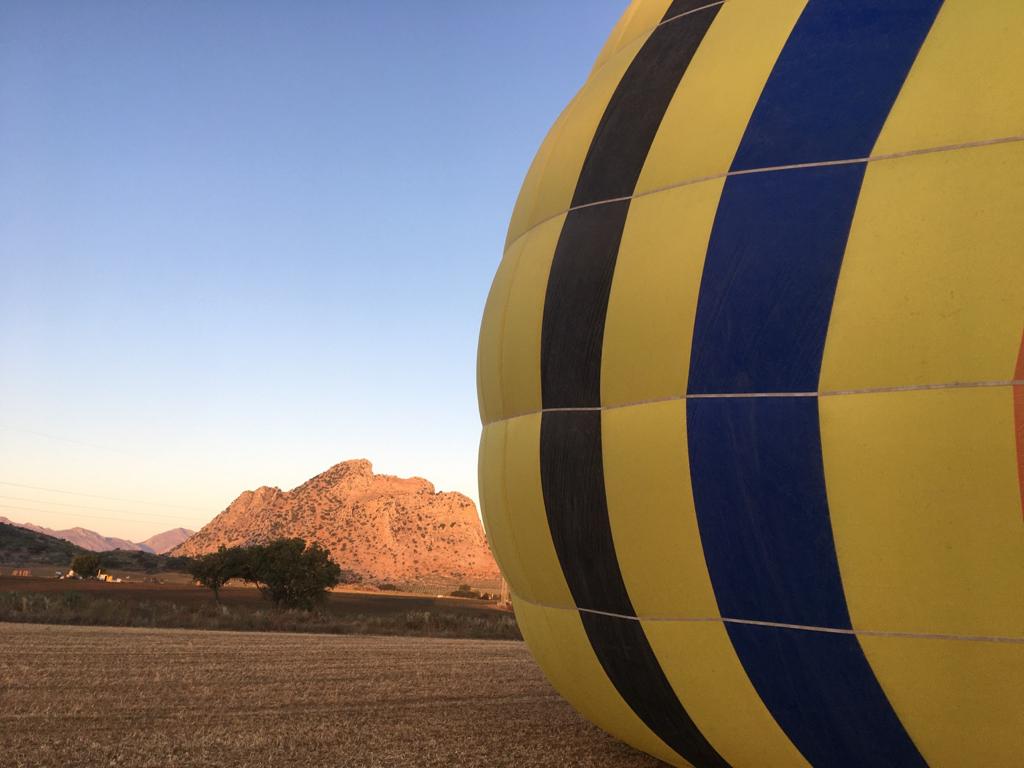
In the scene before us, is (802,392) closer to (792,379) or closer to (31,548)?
(792,379)

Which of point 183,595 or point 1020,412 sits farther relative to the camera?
point 183,595

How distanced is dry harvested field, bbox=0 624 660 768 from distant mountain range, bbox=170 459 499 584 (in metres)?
88.2

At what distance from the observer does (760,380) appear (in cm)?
448

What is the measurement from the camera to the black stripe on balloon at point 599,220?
5.39m

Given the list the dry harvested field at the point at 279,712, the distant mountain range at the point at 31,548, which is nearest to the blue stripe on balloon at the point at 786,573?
the dry harvested field at the point at 279,712

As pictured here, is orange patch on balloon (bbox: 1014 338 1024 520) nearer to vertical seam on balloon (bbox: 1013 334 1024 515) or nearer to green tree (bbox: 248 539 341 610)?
vertical seam on balloon (bbox: 1013 334 1024 515)

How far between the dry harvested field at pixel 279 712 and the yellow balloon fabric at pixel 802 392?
2.28 metres

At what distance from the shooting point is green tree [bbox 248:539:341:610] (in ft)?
121

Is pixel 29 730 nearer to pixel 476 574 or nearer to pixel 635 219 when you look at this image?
pixel 635 219

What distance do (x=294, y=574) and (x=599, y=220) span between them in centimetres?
3356

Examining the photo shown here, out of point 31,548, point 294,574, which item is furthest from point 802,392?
point 31,548

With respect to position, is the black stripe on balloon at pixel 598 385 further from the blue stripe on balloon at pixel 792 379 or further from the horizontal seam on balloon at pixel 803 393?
the blue stripe on balloon at pixel 792 379

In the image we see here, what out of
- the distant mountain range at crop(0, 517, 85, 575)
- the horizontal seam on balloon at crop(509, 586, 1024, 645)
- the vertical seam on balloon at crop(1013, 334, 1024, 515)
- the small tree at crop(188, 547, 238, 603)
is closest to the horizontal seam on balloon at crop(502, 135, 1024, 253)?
the vertical seam on balloon at crop(1013, 334, 1024, 515)

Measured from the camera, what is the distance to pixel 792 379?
14.4ft
